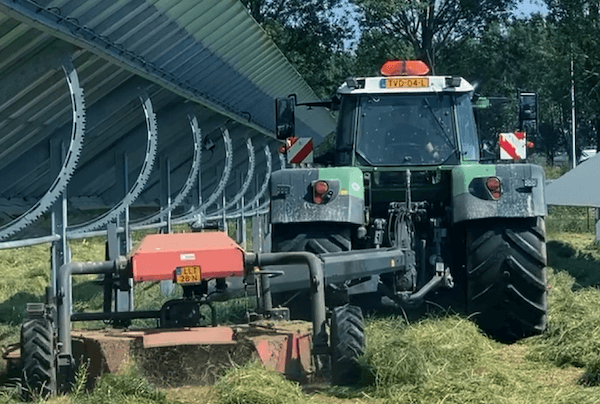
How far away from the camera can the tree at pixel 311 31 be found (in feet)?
152

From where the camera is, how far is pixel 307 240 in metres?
10.6

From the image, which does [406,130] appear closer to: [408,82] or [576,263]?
[408,82]

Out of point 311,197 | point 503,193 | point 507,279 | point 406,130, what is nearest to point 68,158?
point 311,197

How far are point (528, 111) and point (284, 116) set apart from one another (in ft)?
6.98

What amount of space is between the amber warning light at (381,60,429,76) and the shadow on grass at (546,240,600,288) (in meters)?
3.59

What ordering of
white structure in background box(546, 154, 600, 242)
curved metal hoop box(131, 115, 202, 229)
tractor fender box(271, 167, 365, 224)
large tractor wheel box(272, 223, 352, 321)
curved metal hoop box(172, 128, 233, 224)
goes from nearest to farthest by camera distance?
1. large tractor wheel box(272, 223, 352, 321)
2. tractor fender box(271, 167, 365, 224)
3. curved metal hoop box(131, 115, 202, 229)
4. curved metal hoop box(172, 128, 233, 224)
5. white structure in background box(546, 154, 600, 242)

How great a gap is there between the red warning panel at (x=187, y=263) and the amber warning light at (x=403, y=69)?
4.41m

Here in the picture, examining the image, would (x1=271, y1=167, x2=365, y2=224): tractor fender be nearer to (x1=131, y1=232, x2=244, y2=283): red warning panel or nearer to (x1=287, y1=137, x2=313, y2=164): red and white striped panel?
(x1=287, y1=137, x2=313, y2=164): red and white striped panel

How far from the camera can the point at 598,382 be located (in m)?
8.20

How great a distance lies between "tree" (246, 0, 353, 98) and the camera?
46.2 metres

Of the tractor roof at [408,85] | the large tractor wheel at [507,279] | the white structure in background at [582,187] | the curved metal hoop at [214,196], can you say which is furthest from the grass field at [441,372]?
the white structure in background at [582,187]

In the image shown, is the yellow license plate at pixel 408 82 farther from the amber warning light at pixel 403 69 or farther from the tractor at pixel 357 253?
the amber warning light at pixel 403 69

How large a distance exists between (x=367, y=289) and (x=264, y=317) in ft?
3.61

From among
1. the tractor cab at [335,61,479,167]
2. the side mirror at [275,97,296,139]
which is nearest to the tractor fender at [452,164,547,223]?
the tractor cab at [335,61,479,167]
